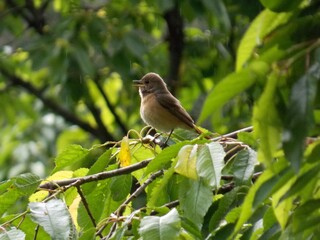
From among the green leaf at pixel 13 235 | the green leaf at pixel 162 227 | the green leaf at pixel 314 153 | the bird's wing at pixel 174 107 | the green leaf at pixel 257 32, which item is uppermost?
the green leaf at pixel 257 32

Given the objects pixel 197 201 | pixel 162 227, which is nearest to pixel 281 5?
pixel 162 227

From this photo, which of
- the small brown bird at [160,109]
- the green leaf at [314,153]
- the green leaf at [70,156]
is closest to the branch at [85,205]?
the green leaf at [70,156]

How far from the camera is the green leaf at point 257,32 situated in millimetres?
1667

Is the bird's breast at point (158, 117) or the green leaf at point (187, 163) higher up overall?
the green leaf at point (187, 163)

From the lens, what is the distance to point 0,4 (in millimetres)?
9398

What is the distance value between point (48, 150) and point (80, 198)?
5.82 m

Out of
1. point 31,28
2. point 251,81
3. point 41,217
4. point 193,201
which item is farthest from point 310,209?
point 31,28

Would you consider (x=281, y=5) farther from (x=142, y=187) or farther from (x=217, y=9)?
(x=217, y=9)

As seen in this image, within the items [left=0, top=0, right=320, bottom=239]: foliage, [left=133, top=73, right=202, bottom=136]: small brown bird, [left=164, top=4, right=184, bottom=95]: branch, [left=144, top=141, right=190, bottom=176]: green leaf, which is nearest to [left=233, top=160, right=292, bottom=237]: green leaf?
[left=0, top=0, right=320, bottom=239]: foliage

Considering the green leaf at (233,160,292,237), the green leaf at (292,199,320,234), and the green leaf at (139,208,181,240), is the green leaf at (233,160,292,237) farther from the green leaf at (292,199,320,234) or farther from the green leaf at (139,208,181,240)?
the green leaf at (139,208,181,240)

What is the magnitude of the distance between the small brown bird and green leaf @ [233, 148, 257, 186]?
2511 mm

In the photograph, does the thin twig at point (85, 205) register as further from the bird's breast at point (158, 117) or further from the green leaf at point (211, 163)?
the bird's breast at point (158, 117)

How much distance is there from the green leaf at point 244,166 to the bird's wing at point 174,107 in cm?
266

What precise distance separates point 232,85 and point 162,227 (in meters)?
0.76
